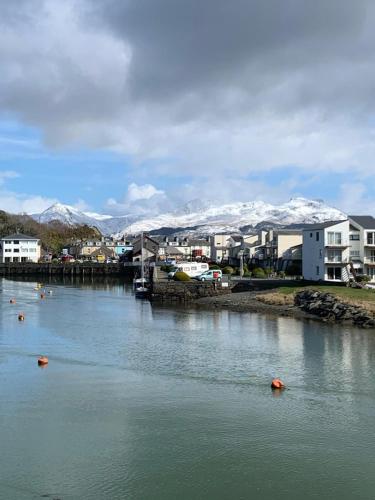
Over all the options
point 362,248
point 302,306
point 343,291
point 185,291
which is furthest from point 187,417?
point 185,291

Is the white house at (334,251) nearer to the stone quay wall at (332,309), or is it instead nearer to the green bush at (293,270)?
the stone quay wall at (332,309)

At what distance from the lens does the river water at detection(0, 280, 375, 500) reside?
13.7 m

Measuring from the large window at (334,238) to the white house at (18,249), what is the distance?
72.8 metres

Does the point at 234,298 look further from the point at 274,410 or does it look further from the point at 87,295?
the point at 274,410

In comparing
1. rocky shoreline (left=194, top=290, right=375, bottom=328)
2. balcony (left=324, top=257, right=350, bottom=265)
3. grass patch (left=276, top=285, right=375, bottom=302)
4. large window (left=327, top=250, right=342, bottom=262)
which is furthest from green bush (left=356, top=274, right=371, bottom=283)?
rocky shoreline (left=194, top=290, right=375, bottom=328)

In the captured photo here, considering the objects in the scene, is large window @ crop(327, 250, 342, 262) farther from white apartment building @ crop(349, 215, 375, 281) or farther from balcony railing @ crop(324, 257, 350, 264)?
white apartment building @ crop(349, 215, 375, 281)

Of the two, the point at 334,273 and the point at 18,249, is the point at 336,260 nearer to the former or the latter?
the point at 334,273

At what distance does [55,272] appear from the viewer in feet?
328

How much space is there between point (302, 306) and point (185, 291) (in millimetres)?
14260

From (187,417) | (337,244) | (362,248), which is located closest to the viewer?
(187,417)

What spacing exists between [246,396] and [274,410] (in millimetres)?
1684

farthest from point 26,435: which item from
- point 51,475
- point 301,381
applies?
point 301,381

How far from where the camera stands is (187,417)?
18.0 meters

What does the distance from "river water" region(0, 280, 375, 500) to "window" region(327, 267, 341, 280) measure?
1689 centimetres
